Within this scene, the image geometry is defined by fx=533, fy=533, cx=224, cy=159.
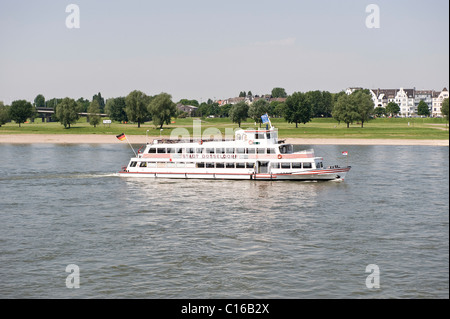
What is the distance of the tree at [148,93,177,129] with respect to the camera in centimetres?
16375

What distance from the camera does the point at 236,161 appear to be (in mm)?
66062

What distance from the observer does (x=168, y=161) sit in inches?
2699

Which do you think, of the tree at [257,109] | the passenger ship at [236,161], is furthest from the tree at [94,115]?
the passenger ship at [236,161]

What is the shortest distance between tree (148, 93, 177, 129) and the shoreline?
1623cm

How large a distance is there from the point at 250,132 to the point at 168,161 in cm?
1122

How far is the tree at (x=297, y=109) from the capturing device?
169 metres

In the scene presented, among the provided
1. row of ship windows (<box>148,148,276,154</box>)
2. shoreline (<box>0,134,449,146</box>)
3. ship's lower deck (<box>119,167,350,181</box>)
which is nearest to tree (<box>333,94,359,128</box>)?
shoreline (<box>0,134,449,146</box>)

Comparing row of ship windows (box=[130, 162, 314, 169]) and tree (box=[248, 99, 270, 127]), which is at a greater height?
tree (box=[248, 99, 270, 127])

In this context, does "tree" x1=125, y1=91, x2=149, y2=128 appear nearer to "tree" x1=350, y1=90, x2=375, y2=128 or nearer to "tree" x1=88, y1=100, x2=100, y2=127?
"tree" x1=88, y1=100, x2=100, y2=127

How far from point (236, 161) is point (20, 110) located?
14824cm
